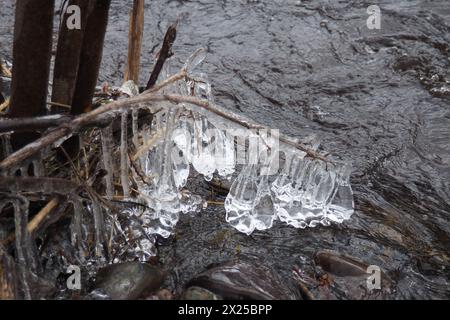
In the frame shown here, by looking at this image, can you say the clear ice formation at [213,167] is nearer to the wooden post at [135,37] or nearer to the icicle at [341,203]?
the icicle at [341,203]

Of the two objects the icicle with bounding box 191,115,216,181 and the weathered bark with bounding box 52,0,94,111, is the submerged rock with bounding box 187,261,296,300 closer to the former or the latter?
the icicle with bounding box 191,115,216,181

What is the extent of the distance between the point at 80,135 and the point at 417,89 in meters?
3.34

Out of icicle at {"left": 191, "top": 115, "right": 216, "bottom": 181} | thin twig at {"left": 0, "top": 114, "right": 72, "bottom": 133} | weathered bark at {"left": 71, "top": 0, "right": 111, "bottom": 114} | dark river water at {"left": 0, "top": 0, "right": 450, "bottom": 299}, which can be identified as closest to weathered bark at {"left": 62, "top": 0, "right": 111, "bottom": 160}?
weathered bark at {"left": 71, "top": 0, "right": 111, "bottom": 114}

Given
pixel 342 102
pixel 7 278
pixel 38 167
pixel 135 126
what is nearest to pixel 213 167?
pixel 135 126

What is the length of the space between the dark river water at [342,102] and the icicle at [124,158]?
1.26 ft

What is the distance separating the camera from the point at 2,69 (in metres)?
3.23

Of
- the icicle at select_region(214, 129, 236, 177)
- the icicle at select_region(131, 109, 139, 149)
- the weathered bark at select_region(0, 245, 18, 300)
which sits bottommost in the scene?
the weathered bark at select_region(0, 245, 18, 300)

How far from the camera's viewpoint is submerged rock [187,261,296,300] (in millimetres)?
2396

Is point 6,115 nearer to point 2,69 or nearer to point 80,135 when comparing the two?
point 80,135

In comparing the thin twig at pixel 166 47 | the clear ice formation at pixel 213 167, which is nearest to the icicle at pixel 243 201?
the clear ice formation at pixel 213 167

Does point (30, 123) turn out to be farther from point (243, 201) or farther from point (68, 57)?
point (243, 201)

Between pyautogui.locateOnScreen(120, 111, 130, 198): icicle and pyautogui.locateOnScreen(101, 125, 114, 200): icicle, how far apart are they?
56 mm

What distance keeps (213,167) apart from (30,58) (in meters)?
1.33

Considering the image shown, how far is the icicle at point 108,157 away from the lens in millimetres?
2568
